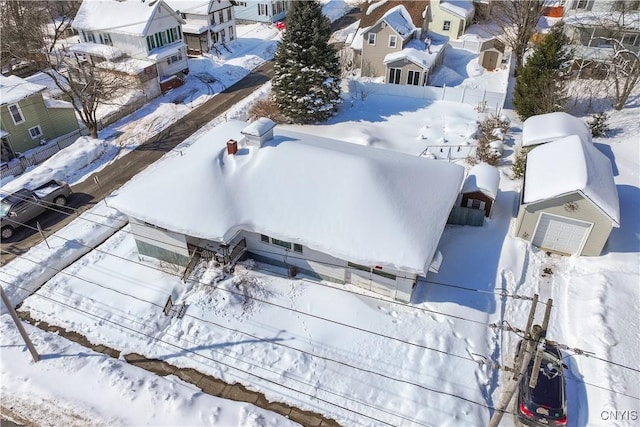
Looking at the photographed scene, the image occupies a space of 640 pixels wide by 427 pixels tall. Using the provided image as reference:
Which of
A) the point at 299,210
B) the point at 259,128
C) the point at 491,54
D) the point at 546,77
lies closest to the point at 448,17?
the point at 491,54

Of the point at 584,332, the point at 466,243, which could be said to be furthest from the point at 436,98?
the point at 584,332

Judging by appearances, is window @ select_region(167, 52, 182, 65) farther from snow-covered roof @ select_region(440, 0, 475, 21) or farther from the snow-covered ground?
snow-covered roof @ select_region(440, 0, 475, 21)

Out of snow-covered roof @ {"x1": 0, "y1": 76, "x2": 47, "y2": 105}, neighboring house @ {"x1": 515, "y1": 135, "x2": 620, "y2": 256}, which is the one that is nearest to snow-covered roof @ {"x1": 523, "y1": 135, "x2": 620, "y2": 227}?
neighboring house @ {"x1": 515, "y1": 135, "x2": 620, "y2": 256}

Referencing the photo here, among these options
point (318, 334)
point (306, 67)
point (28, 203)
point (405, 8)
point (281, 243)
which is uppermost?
point (405, 8)

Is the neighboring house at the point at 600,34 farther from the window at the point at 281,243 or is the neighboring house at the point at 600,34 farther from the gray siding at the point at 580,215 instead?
the window at the point at 281,243

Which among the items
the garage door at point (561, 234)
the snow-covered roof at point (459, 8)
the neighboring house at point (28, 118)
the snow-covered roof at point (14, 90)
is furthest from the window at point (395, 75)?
the snow-covered roof at point (14, 90)

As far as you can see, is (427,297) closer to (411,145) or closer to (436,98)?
(411,145)

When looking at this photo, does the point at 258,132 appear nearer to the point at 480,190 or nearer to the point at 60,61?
the point at 480,190
